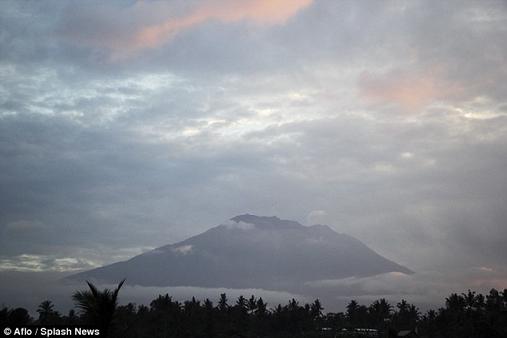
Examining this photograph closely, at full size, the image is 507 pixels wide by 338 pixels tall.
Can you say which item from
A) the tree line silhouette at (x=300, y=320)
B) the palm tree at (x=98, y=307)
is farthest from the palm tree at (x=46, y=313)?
the palm tree at (x=98, y=307)

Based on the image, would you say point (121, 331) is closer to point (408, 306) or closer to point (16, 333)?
point (408, 306)

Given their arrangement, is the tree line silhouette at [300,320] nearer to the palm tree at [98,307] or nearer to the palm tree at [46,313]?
the palm tree at [46,313]

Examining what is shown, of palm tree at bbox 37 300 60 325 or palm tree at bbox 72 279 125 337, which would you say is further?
palm tree at bbox 37 300 60 325

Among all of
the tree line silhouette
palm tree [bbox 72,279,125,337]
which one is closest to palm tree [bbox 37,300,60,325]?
the tree line silhouette

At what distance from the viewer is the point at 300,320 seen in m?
144

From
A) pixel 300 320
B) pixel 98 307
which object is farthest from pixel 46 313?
pixel 98 307

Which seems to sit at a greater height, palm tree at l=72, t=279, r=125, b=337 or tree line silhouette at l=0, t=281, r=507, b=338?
palm tree at l=72, t=279, r=125, b=337

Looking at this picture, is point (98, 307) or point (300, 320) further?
point (300, 320)

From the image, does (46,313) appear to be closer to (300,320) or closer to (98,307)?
(300,320)

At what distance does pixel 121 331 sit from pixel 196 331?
18.8m

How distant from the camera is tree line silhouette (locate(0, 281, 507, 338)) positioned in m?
111

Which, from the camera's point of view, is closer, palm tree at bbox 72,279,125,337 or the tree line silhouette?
palm tree at bbox 72,279,125,337

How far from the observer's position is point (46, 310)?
409 ft

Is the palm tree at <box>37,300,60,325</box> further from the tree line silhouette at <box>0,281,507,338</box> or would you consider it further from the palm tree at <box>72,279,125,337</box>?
the palm tree at <box>72,279,125,337</box>
